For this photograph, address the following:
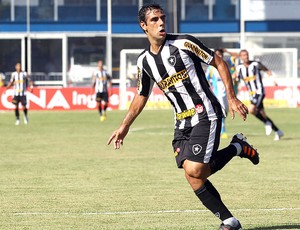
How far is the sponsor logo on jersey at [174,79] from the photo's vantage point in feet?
33.5

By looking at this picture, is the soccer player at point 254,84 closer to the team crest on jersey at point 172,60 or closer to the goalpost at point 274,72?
the team crest on jersey at point 172,60

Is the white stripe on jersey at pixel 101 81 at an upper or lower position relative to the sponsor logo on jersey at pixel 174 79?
lower

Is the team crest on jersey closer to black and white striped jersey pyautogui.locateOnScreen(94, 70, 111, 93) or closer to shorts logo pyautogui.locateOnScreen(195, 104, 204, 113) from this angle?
shorts logo pyautogui.locateOnScreen(195, 104, 204, 113)

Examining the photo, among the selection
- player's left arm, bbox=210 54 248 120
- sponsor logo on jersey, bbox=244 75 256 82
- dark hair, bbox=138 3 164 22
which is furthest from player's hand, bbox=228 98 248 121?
sponsor logo on jersey, bbox=244 75 256 82

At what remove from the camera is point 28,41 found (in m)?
54.9

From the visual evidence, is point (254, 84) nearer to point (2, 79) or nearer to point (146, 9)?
point (146, 9)

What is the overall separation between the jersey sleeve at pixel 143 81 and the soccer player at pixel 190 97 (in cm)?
8

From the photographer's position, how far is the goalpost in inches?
1773

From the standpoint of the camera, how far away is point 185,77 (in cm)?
1023

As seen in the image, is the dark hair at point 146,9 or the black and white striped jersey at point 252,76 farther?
the black and white striped jersey at point 252,76

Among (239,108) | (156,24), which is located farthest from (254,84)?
(239,108)

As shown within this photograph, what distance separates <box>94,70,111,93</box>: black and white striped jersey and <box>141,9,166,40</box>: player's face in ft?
99.0

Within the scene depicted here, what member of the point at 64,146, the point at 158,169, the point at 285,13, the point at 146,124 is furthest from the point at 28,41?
the point at 158,169

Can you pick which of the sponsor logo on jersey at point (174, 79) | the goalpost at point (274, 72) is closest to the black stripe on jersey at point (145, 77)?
the sponsor logo on jersey at point (174, 79)
